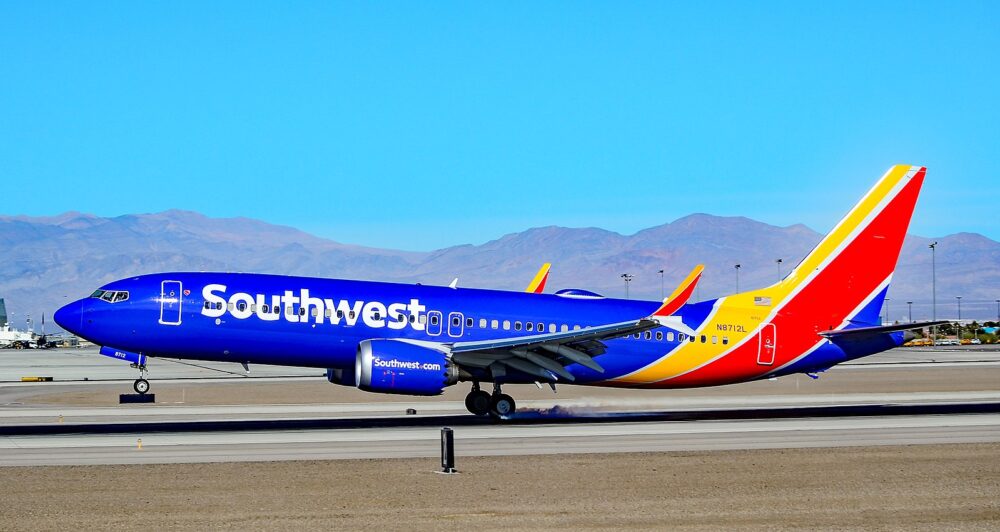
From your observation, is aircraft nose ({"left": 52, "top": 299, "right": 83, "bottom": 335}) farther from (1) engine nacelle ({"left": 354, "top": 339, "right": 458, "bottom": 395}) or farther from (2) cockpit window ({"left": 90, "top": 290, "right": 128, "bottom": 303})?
(1) engine nacelle ({"left": 354, "top": 339, "right": 458, "bottom": 395})

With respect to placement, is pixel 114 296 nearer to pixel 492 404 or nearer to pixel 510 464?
pixel 492 404

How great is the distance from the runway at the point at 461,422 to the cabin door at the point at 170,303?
324 cm

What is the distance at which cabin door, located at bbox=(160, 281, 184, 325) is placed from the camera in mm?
38406

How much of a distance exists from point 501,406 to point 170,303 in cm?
1103

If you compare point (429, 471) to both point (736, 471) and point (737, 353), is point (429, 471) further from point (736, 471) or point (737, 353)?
point (737, 353)

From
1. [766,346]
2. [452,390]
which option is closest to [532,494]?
[766,346]

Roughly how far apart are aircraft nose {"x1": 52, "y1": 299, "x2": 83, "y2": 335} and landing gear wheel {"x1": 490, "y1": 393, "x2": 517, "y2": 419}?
13.4 metres

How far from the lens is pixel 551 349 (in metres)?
38.9

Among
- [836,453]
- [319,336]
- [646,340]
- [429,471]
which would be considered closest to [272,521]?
[429,471]

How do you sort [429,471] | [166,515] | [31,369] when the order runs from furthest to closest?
[31,369]
[429,471]
[166,515]

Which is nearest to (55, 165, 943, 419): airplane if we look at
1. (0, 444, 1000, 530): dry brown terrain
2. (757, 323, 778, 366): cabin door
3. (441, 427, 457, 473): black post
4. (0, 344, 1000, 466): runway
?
(757, 323, 778, 366): cabin door

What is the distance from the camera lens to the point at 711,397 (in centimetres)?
5159

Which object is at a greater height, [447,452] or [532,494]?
[447,452]

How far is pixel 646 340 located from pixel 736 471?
15555 mm
